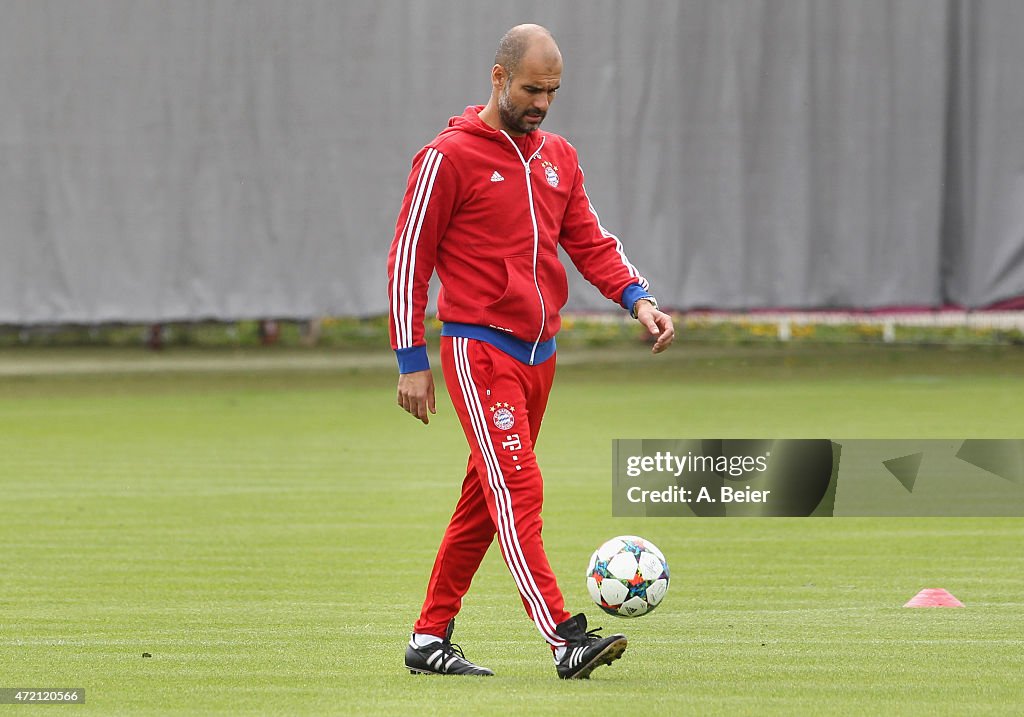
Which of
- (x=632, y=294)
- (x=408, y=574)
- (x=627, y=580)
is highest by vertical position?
(x=632, y=294)

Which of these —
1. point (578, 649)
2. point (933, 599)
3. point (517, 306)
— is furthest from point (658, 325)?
point (933, 599)

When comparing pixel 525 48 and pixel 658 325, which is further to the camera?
pixel 658 325

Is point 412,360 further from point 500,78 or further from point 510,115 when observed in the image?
point 500,78

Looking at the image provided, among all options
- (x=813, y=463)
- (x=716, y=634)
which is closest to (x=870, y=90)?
(x=813, y=463)

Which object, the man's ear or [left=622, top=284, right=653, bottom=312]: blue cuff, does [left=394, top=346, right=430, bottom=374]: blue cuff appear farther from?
the man's ear

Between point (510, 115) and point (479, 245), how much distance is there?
46 centimetres

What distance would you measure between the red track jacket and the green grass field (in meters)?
1.25

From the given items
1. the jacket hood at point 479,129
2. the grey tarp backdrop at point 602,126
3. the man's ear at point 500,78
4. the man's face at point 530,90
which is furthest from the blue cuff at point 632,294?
the grey tarp backdrop at point 602,126

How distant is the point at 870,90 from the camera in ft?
78.4

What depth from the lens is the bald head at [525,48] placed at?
551 cm

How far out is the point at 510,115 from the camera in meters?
5.61

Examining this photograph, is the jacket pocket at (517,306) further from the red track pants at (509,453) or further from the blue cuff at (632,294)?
the blue cuff at (632,294)

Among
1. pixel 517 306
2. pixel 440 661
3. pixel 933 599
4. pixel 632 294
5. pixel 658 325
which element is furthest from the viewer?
pixel 933 599

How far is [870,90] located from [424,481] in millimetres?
13183
